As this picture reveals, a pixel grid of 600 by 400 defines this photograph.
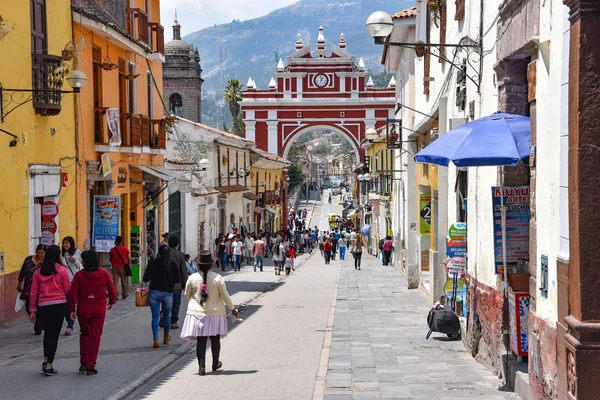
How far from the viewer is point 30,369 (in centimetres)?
1095

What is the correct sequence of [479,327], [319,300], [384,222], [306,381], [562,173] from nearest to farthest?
1. [562,173]
2. [306,381]
3. [479,327]
4. [319,300]
5. [384,222]

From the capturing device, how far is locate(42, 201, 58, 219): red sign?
17.4 m

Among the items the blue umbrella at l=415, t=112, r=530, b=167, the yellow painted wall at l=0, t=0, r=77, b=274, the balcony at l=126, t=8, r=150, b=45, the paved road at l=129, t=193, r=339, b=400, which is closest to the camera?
the blue umbrella at l=415, t=112, r=530, b=167

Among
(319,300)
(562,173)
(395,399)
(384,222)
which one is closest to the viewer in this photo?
(562,173)

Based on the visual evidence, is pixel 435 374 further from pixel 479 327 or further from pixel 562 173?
pixel 562 173

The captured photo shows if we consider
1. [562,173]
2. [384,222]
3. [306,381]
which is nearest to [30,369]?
[306,381]

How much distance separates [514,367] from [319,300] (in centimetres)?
1209

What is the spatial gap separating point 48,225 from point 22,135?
2.07 metres

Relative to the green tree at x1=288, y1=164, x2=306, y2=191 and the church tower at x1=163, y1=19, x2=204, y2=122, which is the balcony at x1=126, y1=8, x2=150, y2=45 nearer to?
the church tower at x1=163, y1=19, x2=204, y2=122

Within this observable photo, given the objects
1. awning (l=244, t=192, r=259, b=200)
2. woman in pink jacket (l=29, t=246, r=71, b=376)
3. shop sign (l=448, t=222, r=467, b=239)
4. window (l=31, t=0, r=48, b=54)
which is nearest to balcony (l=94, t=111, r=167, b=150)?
window (l=31, t=0, r=48, b=54)

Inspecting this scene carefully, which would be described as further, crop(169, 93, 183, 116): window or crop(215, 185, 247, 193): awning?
crop(169, 93, 183, 116): window

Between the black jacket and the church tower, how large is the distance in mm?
45208

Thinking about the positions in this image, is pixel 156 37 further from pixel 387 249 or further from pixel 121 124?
pixel 387 249

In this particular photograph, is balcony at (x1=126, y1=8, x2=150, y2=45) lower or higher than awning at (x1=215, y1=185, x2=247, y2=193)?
higher
